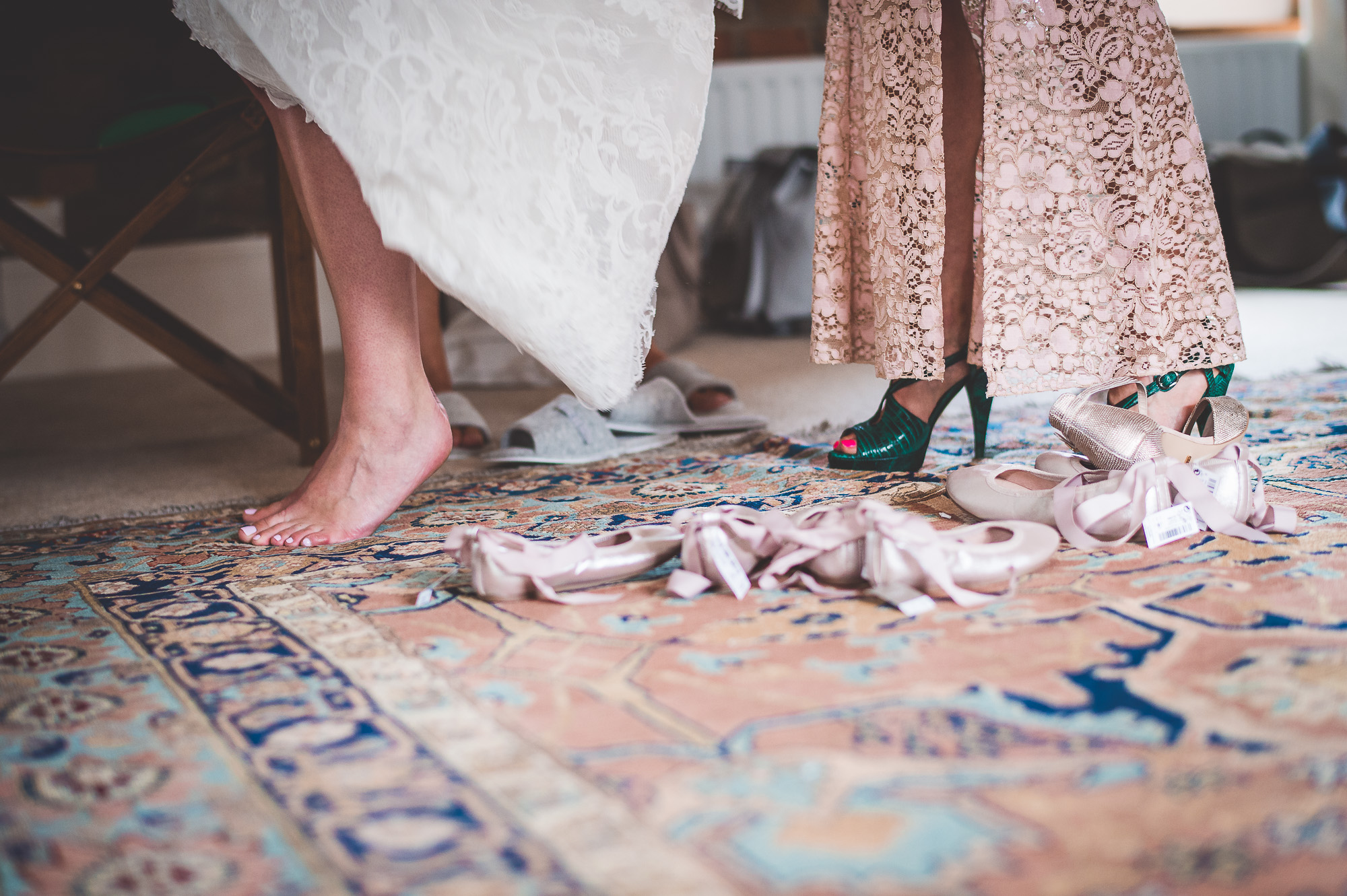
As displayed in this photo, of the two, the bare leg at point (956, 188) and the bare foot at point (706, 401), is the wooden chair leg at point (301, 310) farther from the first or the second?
A: the bare leg at point (956, 188)

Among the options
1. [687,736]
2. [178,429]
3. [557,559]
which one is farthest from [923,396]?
[178,429]

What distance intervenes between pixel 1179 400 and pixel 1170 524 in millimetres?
372

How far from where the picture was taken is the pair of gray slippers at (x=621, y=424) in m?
1.44

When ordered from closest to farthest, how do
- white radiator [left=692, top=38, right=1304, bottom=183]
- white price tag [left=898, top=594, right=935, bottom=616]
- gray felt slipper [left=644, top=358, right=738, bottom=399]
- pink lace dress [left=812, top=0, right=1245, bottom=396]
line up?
white price tag [left=898, top=594, right=935, bottom=616], pink lace dress [left=812, top=0, right=1245, bottom=396], gray felt slipper [left=644, top=358, right=738, bottom=399], white radiator [left=692, top=38, right=1304, bottom=183]

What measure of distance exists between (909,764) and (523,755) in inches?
8.2

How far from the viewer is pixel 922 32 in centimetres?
119

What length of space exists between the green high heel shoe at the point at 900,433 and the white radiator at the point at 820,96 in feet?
7.15

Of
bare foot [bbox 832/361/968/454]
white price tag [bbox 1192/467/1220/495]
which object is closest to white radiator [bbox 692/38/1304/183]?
bare foot [bbox 832/361/968/454]

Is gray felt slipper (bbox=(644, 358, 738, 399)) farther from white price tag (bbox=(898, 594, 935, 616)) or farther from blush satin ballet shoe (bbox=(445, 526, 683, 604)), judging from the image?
white price tag (bbox=(898, 594, 935, 616))

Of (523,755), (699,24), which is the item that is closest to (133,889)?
(523,755)

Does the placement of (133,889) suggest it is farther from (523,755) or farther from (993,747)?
(993,747)

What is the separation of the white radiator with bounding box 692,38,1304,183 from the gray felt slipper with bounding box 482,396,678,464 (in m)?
1.99

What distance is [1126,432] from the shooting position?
1.04 meters

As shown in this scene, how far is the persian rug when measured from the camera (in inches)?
17.7
